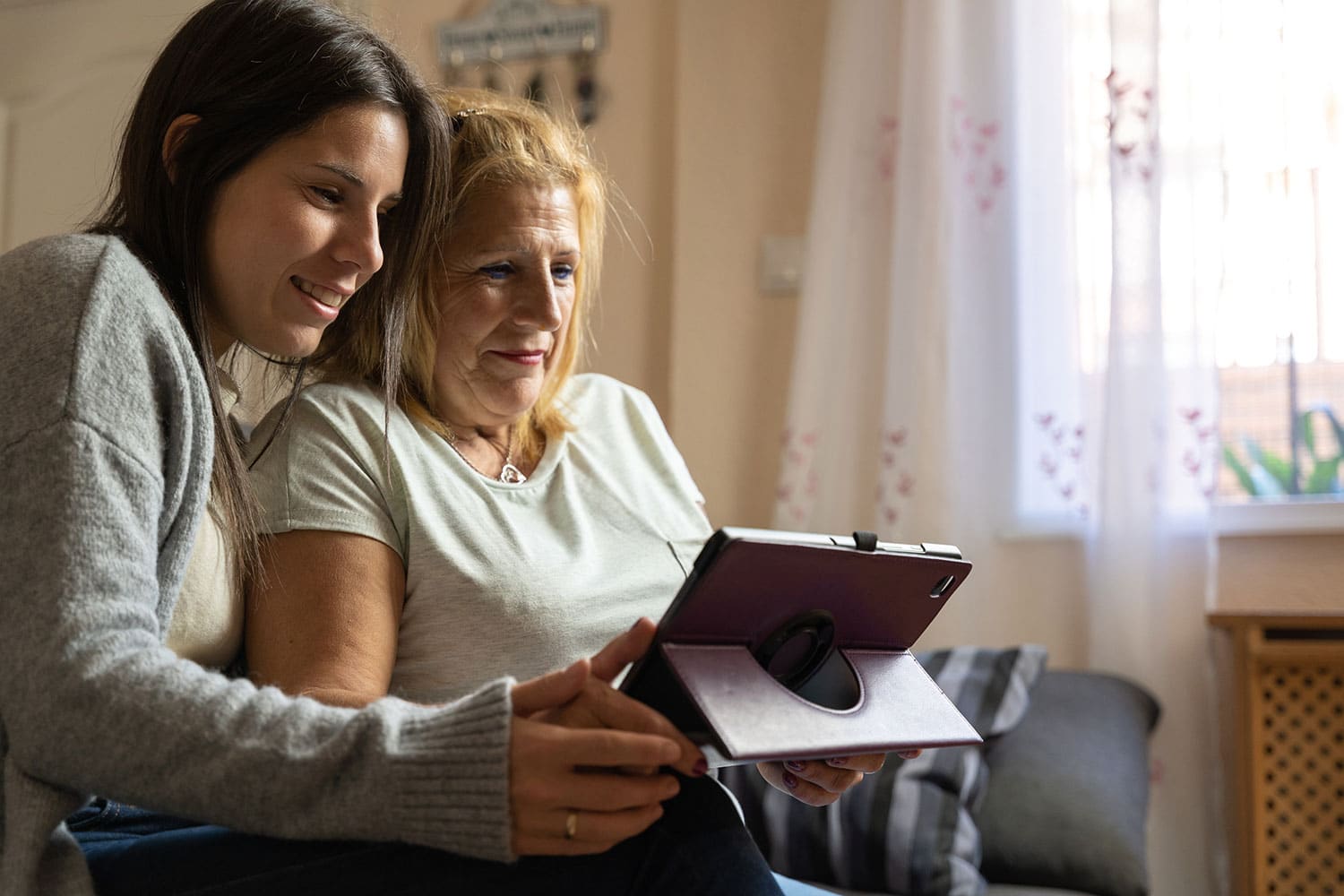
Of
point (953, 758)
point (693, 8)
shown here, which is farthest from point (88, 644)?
point (693, 8)

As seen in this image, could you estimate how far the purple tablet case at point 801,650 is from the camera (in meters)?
0.76

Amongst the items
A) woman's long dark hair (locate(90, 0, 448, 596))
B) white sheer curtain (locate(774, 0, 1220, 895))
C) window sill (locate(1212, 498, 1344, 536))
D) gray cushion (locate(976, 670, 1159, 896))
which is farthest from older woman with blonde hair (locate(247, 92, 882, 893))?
window sill (locate(1212, 498, 1344, 536))

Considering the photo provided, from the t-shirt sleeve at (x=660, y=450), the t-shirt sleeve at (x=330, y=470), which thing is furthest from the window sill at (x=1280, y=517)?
the t-shirt sleeve at (x=330, y=470)

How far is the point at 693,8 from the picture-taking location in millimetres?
2561

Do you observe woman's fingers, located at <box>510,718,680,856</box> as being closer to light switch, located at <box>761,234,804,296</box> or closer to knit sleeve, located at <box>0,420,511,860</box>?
knit sleeve, located at <box>0,420,511,860</box>

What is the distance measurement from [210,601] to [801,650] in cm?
44

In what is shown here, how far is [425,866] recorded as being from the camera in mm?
745

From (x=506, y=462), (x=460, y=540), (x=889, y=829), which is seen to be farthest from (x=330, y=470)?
(x=889, y=829)

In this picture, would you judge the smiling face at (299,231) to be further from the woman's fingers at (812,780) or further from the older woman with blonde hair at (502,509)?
the woman's fingers at (812,780)

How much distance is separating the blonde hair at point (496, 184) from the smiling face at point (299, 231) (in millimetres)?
222

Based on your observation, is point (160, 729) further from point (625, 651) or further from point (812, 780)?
point (812, 780)

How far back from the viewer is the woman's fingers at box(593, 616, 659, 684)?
0.78 meters

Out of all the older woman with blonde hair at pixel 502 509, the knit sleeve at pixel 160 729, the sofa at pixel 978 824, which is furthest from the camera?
the sofa at pixel 978 824

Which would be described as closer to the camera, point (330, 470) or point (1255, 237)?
point (330, 470)
